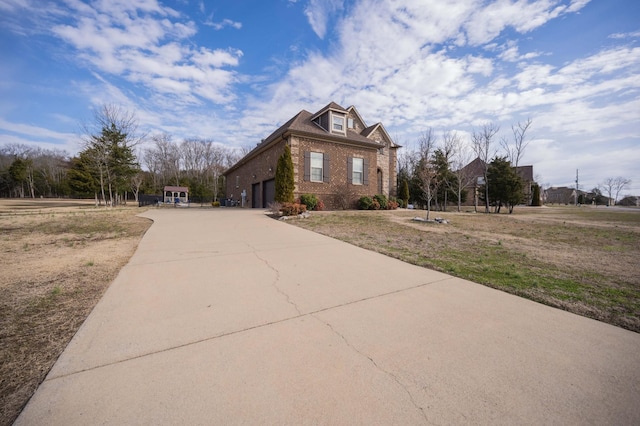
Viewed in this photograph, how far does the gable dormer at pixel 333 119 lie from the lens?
703 inches

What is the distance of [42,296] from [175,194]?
3542cm

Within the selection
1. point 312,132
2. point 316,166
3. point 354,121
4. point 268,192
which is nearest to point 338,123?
point 312,132

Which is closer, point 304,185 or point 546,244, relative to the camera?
point 546,244

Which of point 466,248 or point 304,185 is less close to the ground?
point 304,185

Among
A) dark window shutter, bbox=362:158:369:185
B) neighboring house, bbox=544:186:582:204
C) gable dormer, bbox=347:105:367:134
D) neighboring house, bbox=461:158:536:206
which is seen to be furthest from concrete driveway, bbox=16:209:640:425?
neighboring house, bbox=544:186:582:204

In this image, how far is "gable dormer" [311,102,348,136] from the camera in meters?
17.8

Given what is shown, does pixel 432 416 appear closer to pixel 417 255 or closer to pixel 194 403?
pixel 194 403

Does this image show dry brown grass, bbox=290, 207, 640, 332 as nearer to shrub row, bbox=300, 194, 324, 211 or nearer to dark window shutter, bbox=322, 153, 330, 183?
shrub row, bbox=300, 194, 324, 211

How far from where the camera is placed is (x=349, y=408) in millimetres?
1572

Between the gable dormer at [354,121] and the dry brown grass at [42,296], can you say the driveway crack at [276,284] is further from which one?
the gable dormer at [354,121]

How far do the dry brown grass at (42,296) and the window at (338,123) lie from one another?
14.5 m

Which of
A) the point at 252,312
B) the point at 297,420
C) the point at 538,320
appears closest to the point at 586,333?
the point at 538,320

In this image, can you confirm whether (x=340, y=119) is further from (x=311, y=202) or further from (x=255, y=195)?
(x=255, y=195)

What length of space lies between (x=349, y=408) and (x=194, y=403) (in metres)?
0.98
